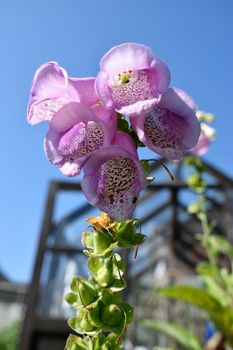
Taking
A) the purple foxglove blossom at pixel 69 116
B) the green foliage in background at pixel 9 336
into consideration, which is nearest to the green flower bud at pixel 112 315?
the purple foxglove blossom at pixel 69 116

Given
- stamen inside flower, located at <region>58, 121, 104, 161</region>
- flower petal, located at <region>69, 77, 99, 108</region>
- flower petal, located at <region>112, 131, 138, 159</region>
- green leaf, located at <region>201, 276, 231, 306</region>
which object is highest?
flower petal, located at <region>69, 77, 99, 108</region>

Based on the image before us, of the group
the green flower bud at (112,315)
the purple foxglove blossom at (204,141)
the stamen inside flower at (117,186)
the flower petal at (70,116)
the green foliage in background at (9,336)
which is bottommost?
the green foliage in background at (9,336)

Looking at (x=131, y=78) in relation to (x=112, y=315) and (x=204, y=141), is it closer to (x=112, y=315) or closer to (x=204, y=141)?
(x=112, y=315)

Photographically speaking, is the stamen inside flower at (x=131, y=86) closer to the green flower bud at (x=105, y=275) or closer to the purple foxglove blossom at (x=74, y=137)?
the purple foxglove blossom at (x=74, y=137)

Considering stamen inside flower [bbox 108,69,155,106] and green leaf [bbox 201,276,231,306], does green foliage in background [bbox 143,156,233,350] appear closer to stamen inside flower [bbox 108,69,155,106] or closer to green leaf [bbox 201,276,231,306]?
green leaf [bbox 201,276,231,306]

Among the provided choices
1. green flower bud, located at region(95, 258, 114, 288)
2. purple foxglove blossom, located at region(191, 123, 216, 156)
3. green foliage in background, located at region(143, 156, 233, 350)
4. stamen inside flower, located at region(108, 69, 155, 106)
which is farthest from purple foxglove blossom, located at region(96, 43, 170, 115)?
purple foxglove blossom, located at region(191, 123, 216, 156)

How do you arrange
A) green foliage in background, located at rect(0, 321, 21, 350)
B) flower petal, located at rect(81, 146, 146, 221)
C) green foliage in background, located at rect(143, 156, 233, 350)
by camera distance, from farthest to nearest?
green foliage in background, located at rect(0, 321, 21, 350) < green foliage in background, located at rect(143, 156, 233, 350) < flower petal, located at rect(81, 146, 146, 221)

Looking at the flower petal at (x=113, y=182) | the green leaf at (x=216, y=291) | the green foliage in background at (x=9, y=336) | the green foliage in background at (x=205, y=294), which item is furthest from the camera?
the green foliage in background at (x=9, y=336)

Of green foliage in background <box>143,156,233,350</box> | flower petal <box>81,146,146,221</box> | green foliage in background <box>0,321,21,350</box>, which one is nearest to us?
flower petal <box>81,146,146,221</box>

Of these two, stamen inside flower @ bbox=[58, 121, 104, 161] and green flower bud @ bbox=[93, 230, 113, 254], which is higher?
stamen inside flower @ bbox=[58, 121, 104, 161]
